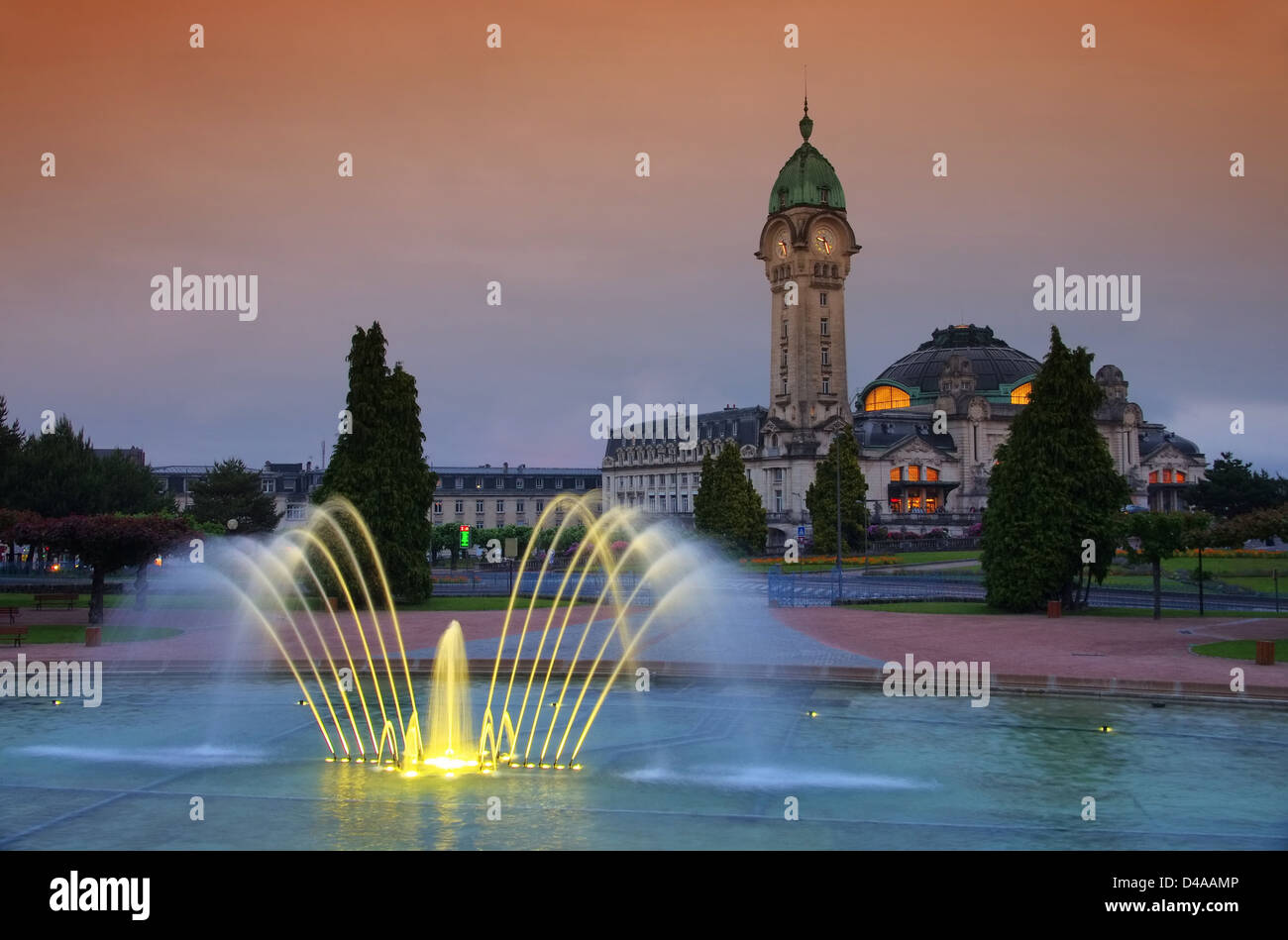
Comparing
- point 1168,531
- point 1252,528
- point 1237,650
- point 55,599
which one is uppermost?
point 1252,528

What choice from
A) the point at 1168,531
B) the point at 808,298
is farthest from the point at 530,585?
the point at 808,298

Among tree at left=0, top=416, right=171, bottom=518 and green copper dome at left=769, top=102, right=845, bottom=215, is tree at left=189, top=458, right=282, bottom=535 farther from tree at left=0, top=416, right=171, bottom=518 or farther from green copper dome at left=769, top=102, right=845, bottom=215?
green copper dome at left=769, top=102, right=845, bottom=215

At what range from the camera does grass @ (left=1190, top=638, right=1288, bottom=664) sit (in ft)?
105

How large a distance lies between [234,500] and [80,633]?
152 ft

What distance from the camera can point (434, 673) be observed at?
2981cm

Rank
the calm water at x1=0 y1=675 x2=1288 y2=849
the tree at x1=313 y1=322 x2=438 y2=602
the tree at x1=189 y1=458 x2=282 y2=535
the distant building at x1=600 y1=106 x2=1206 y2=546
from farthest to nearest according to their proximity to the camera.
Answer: the distant building at x1=600 y1=106 x2=1206 y2=546
the tree at x1=189 y1=458 x2=282 y2=535
the tree at x1=313 y1=322 x2=438 y2=602
the calm water at x1=0 y1=675 x2=1288 y2=849

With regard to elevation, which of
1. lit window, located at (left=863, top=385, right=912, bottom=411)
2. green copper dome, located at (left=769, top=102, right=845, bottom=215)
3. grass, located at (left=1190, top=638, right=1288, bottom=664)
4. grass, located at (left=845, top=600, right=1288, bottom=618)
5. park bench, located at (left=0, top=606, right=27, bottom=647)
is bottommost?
grass, located at (left=845, top=600, right=1288, bottom=618)

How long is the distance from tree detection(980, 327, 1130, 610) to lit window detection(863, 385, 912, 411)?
9478 centimetres

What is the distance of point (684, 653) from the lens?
34.0 metres

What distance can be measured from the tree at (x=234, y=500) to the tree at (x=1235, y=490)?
83.4 m

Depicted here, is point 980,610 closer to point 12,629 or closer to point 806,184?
point 12,629

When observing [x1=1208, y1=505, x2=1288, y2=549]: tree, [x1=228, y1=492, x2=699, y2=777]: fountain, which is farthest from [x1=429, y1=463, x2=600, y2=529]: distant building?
[x1=1208, y1=505, x2=1288, y2=549]: tree

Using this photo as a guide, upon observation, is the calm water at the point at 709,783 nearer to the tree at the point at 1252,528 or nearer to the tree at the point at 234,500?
the tree at the point at 1252,528

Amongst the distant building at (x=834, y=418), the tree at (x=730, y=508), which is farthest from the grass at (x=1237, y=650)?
the distant building at (x=834, y=418)
